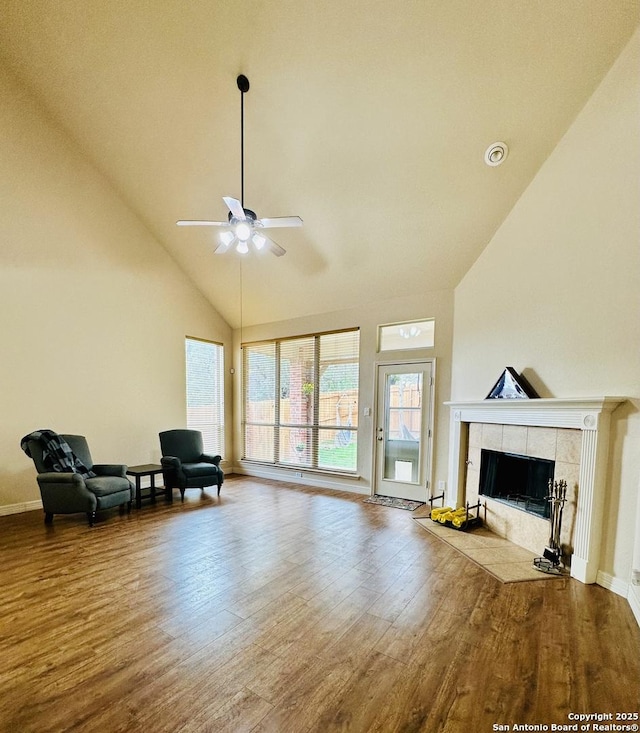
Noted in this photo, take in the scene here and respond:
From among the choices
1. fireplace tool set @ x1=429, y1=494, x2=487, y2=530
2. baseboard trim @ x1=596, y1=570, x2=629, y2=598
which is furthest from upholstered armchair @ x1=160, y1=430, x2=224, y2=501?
baseboard trim @ x1=596, y1=570, x2=629, y2=598

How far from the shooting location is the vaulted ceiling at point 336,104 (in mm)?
2678

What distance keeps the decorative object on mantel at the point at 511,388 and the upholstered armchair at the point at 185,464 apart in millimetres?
4029

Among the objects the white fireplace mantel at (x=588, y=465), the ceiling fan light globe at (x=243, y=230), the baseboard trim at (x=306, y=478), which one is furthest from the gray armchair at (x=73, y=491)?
the white fireplace mantel at (x=588, y=465)

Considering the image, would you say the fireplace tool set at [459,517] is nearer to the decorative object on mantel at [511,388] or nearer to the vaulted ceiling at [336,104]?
the decorative object on mantel at [511,388]

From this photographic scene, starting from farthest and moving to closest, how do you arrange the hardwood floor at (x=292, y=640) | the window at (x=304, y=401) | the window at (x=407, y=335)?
1. the window at (x=304, y=401)
2. the window at (x=407, y=335)
3. the hardwood floor at (x=292, y=640)

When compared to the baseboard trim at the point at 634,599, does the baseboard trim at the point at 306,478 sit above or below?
below

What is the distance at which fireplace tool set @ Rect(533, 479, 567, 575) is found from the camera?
9.57ft

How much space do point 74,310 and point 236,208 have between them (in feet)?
10.6

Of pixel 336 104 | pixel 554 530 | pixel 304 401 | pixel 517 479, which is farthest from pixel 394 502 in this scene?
pixel 336 104

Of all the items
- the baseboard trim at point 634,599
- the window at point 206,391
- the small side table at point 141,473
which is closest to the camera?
the baseboard trim at point 634,599

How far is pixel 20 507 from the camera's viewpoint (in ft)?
13.8

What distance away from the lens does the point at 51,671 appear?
5.74ft

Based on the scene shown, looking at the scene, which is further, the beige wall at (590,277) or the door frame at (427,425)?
the door frame at (427,425)

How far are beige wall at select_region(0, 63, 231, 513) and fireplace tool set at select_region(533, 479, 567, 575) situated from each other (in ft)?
17.7
